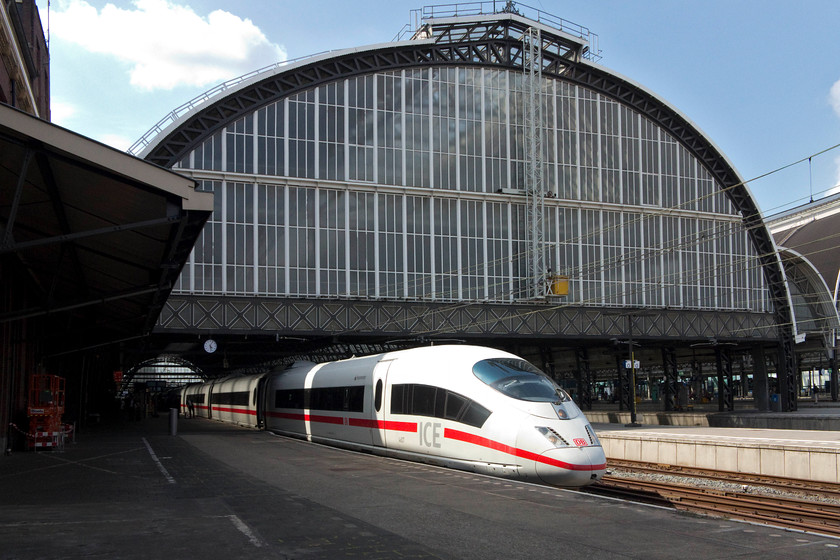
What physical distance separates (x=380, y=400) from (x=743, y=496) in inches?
384

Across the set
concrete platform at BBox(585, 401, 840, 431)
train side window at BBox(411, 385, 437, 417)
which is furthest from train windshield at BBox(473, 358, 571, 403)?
concrete platform at BBox(585, 401, 840, 431)

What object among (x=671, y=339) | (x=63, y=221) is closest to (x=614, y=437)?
(x=63, y=221)

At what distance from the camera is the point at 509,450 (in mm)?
15953

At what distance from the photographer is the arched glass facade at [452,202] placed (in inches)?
1689

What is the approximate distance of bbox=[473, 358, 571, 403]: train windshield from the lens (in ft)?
54.7

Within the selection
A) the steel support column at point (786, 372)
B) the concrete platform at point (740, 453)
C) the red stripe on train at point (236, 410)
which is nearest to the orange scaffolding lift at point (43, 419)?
the red stripe on train at point (236, 410)

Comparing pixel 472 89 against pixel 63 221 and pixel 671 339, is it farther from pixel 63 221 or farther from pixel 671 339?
pixel 63 221

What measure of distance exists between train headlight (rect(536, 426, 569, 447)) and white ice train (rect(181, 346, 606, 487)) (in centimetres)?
2

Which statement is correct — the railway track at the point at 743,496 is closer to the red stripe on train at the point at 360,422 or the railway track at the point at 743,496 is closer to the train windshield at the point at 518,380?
the train windshield at the point at 518,380

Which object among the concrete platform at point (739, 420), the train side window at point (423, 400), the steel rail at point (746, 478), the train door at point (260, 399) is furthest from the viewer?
the train door at point (260, 399)

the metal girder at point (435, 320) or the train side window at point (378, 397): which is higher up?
the metal girder at point (435, 320)

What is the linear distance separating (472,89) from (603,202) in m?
10.9

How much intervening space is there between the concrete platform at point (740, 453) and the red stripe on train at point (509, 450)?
659 centimetres

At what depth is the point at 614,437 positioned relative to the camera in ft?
86.8
